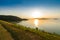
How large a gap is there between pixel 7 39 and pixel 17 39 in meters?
1.28

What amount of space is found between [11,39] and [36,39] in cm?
332

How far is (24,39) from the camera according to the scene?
23.3 m

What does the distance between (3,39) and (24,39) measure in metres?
2.73

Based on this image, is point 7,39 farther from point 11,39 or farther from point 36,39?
point 36,39

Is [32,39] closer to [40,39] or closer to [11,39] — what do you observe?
[40,39]

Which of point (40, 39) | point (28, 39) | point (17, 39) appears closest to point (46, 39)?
point (40, 39)

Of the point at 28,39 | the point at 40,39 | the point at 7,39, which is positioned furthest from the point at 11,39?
the point at 40,39

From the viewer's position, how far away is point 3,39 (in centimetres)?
2323

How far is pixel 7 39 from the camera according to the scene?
22.8m

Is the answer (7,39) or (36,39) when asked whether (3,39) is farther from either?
(36,39)

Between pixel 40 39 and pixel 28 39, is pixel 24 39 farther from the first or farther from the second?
pixel 40 39

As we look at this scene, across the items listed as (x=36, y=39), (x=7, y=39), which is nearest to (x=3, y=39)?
(x=7, y=39)

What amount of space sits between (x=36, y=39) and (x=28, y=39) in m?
1.10

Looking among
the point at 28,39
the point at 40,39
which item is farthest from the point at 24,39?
the point at 40,39
